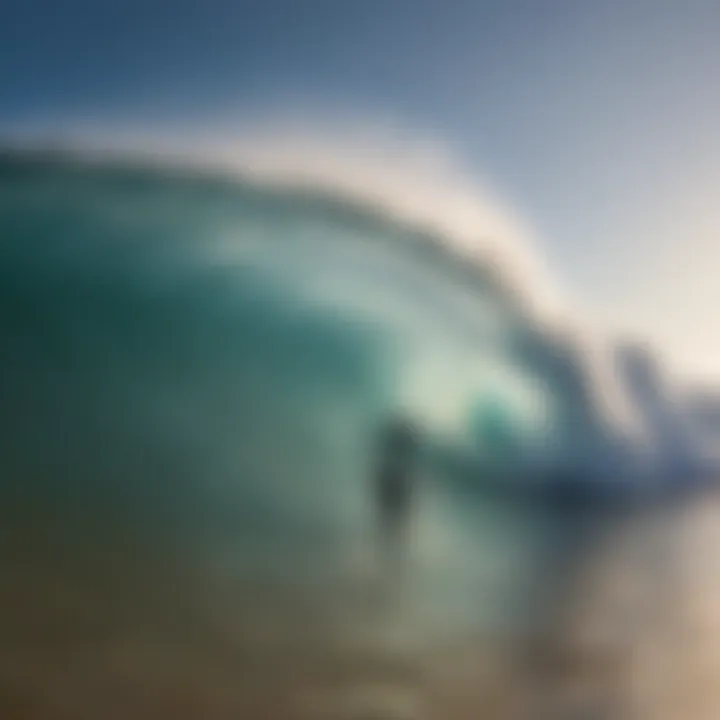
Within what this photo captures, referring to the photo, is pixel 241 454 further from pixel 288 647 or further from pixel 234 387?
pixel 288 647

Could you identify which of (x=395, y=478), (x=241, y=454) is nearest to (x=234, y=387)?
(x=241, y=454)

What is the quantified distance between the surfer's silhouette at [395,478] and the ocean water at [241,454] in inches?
0.5

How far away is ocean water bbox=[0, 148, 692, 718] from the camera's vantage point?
0.99m

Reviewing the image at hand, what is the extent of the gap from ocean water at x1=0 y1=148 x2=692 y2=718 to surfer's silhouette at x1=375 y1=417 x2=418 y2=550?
1 cm

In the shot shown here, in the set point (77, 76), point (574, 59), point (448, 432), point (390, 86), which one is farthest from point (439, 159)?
point (77, 76)

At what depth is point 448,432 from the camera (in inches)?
41.2

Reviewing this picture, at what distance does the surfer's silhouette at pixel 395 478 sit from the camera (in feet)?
3.35

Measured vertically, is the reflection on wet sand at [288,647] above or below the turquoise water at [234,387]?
below

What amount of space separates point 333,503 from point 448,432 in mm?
148

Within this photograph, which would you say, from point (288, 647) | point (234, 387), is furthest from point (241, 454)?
point (288, 647)

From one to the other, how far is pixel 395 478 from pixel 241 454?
0.55 feet

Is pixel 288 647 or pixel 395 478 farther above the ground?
pixel 395 478

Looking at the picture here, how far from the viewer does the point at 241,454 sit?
1022 millimetres

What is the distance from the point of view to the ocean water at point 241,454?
3.24ft
